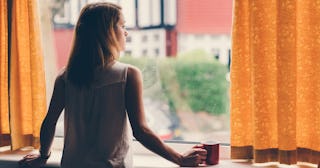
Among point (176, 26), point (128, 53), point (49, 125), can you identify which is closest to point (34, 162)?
point (49, 125)

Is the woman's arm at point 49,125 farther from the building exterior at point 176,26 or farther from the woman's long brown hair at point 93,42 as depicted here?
the building exterior at point 176,26

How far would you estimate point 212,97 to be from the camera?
2164mm

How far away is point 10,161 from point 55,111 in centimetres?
48

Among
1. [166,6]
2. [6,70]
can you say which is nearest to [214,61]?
[166,6]

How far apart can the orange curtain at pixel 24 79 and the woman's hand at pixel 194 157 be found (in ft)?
2.40

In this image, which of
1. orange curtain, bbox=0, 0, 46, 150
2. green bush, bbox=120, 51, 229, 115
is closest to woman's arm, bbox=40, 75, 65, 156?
orange curtain, bbox=0, 0, 46, 150

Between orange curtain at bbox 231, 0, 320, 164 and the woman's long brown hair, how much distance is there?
1.66 ft

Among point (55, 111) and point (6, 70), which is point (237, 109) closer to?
point (55, 111)

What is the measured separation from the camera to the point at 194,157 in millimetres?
1792

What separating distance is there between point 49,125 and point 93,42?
0.37 m

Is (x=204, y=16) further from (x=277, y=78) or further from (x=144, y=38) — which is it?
(x=277, y=78)

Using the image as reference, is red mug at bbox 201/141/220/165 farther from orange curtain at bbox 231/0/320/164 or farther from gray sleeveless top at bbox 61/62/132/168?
gray sleeveless top at bbox 61/62/132/168

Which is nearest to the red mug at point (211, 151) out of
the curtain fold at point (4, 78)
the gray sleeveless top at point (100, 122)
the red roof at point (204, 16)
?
the gray sleeveless top at point (100, 122)

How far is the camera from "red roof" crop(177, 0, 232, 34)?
2.12 meters
